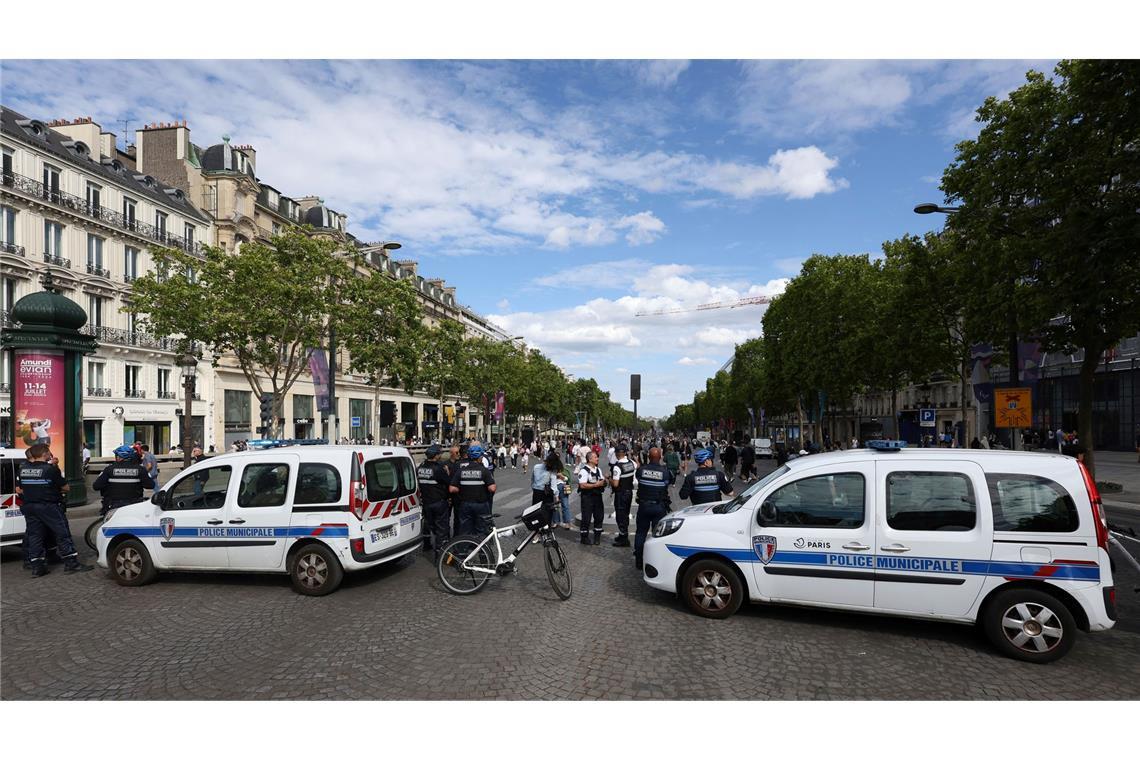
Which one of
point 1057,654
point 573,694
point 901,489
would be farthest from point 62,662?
point 1057,654

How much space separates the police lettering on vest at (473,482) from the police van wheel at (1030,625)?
5810mm

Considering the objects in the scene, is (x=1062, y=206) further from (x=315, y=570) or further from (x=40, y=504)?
(x=40, y=504)

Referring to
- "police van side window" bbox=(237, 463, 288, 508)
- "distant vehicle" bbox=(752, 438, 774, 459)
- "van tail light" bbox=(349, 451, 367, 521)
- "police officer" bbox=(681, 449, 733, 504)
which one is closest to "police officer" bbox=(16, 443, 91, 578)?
"police van side window" bbox=(237, 463, 288, 508)

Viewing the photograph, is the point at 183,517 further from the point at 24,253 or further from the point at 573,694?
the point at 24,253

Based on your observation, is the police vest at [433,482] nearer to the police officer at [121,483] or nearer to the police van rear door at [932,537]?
the police officer at [121,483]

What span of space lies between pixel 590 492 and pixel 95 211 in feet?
119

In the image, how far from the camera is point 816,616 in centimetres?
660

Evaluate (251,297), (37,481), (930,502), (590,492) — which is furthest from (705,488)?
(251,297)

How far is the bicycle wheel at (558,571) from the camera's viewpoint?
7344 mm

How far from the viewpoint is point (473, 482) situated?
8859 millimetres

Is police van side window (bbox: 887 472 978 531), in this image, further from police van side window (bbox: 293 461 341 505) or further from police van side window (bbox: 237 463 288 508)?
police van side window (bbox: 237 463 288 508)

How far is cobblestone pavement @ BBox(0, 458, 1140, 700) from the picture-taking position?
4.88 metres

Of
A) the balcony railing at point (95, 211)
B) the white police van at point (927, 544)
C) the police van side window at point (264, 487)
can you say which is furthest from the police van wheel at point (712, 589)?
the balcony railing at point (95, 211)

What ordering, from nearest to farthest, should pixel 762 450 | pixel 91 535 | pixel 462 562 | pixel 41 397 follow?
1. pixel 462 562
2. pixel 91 535
3. pixel 41 397
4. pixel 762 450
